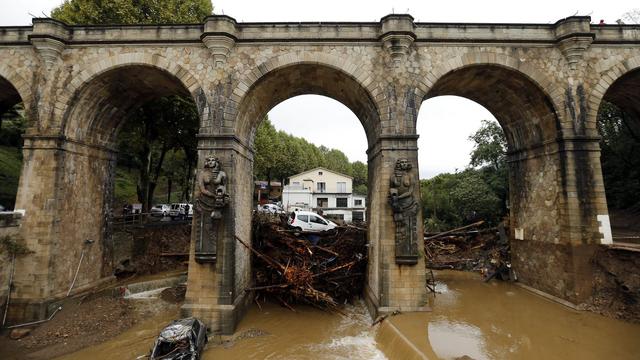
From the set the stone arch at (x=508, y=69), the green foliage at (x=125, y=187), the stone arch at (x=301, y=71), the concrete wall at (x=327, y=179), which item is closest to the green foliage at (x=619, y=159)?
the stone arch at (x=508, y=69)

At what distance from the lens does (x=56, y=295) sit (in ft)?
29.9

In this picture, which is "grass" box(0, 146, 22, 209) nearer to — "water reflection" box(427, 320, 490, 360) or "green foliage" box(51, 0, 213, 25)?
"green foliage" box(51, 0, 213, 25)

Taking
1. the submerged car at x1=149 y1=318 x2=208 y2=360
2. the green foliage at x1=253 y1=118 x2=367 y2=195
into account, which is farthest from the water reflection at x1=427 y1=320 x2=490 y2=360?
the green foliage at x1=253 y1=118 x2=367 y2=195

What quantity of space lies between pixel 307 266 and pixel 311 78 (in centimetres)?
627

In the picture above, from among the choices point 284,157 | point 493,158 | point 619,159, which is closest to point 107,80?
point 493,158

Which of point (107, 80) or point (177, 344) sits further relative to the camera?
point (107, 80)

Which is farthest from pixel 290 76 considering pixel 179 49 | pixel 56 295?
pixel 56 295

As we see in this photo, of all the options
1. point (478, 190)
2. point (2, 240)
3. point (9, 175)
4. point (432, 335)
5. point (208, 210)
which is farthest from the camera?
point (478, 190)

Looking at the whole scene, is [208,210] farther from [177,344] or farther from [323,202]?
[323,202]

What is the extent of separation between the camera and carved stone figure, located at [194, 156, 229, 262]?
823 cm

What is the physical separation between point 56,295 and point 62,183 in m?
3.28

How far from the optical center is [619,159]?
633 inches

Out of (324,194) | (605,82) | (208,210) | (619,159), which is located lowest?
(208,210)

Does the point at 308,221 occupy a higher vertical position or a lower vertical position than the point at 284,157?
lower
